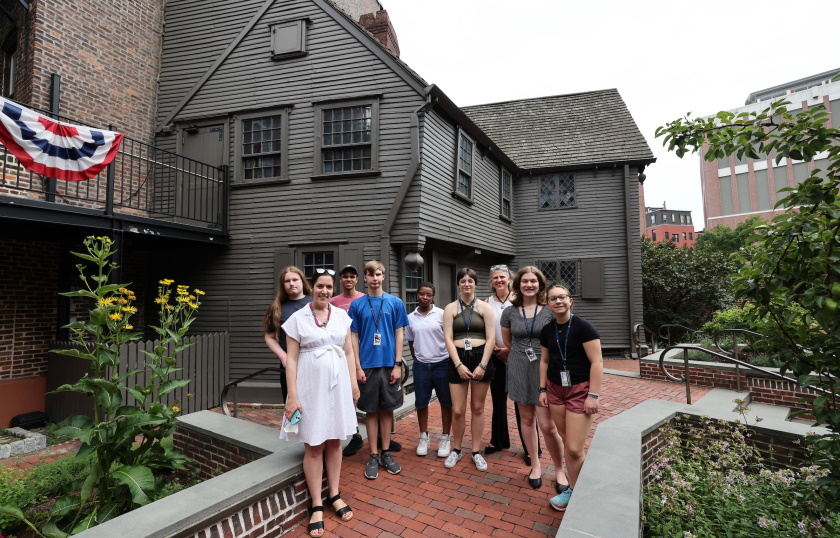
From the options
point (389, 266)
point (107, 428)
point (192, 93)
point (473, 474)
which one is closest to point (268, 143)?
point (192, 93)

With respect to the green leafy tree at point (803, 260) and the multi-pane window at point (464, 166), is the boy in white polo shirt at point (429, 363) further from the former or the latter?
the multi-pane window at point (464, 166)

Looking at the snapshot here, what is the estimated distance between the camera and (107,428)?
10.8 feet

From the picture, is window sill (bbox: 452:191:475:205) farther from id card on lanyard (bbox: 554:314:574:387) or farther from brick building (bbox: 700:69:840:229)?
brick building (bbox: 700:69:840:229)

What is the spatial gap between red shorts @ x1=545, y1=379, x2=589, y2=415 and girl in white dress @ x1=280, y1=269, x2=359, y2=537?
1.71 m

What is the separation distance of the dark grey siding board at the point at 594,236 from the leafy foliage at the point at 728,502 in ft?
30.4

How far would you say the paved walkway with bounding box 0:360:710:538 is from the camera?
3293 mm

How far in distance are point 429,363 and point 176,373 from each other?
533 cm

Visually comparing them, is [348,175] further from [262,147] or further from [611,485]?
[611,485]

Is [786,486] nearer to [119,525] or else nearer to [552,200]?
[119,525]

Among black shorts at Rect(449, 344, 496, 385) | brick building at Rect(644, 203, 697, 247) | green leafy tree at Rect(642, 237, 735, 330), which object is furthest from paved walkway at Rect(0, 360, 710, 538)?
brick building at Rect(644, 203, 697, 247)

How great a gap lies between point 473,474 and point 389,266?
4.56 meters

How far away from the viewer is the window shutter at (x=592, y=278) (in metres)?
13.0

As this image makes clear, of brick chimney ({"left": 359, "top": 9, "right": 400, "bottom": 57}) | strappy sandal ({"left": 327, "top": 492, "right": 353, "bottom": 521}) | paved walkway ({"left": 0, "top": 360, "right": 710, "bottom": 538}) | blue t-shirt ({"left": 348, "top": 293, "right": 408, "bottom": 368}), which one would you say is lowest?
paved walkway ({"left": 0, "top": 360, "right": 710, "bottom": 538})

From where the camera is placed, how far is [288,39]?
356 inches
